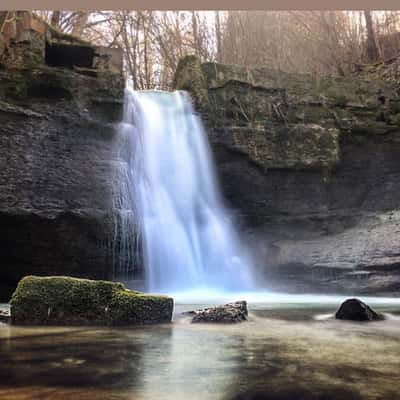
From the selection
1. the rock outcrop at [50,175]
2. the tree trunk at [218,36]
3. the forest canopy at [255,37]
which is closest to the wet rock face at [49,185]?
the rock outcrop at [50,175]

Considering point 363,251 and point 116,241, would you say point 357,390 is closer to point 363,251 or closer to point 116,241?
point 116,241

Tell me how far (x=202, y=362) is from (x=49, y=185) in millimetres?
7044

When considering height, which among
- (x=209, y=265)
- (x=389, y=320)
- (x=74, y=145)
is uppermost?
(x=74, y=145)

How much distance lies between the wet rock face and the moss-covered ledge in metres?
3.95

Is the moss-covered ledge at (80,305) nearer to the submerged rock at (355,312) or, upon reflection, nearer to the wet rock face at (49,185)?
the submerged rock at (355,312)

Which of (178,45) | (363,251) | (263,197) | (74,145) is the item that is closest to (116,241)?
(74,145)

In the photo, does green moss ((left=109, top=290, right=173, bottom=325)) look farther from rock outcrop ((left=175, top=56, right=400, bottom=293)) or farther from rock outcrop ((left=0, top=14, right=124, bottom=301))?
rock outcrop ((left=175, top=56, right=400, bottom=293))

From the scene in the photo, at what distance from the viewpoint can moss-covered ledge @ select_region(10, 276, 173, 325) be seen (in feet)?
18.4

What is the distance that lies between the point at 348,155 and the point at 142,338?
35.0ft

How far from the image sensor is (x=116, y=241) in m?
10.0

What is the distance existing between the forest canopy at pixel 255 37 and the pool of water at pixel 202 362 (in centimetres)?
1262

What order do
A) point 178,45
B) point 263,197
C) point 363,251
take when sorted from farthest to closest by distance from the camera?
point 178,45, point 263,197, point 363,251

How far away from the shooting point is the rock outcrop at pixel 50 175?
9.54 m

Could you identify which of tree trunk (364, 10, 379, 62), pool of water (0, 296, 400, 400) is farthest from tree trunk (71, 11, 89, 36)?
pool of water (0, 296, 400, 400)
